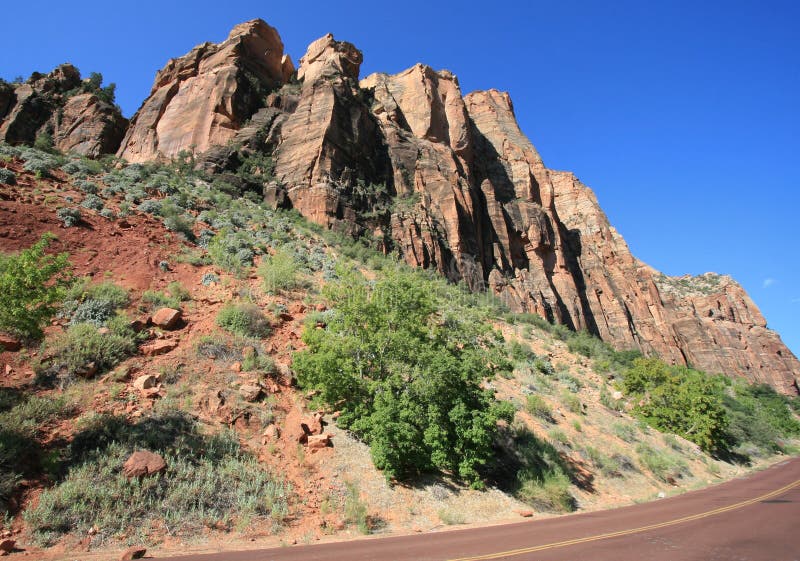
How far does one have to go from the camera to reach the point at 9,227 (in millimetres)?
15602

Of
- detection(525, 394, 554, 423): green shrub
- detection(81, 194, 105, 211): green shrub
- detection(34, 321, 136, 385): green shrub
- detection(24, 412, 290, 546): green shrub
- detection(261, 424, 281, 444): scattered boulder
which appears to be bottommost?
detection(24, 412, 290, 546): green shrub

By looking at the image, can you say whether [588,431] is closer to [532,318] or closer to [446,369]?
[446,369]

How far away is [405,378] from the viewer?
1238 cm

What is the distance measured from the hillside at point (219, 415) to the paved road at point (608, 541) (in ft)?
4.06

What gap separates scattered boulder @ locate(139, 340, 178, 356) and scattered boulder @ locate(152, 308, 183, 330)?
1.03 meters

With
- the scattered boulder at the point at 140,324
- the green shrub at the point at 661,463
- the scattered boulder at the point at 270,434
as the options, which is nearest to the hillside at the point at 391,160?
the scattered boulder at the point at 140,324

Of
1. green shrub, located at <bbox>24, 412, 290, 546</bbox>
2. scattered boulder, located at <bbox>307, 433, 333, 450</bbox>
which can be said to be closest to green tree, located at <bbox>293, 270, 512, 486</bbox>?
scattered boulder, located at <bbox>307, 433, 333, 450</bbox>

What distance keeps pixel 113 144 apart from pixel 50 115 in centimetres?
630

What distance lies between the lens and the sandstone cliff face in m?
37.3

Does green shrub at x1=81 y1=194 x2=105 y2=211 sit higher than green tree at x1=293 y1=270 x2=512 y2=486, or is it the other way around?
green shrub at x1=81 y1=194 x2=105 y2=211

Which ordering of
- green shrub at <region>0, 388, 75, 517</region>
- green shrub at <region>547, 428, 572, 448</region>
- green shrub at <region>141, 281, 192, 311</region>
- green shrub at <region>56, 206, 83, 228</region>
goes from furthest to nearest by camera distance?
green shrub at <region>56, 206, 83, 228</region>
green shrub at <region>547, 428, 572, 448</region>
green shrub at <region>141, 281, 192, 311</region>
green shrub at <region>0, 388, 75, 517</region>

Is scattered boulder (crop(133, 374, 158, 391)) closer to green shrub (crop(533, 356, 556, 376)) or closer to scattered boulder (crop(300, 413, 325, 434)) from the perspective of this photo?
scattered boulder (crop(300, 413, 325, 434))

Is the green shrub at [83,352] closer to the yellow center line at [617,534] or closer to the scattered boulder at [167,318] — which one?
the scattered boulder at [167,318]

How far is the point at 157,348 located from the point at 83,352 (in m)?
1.75
